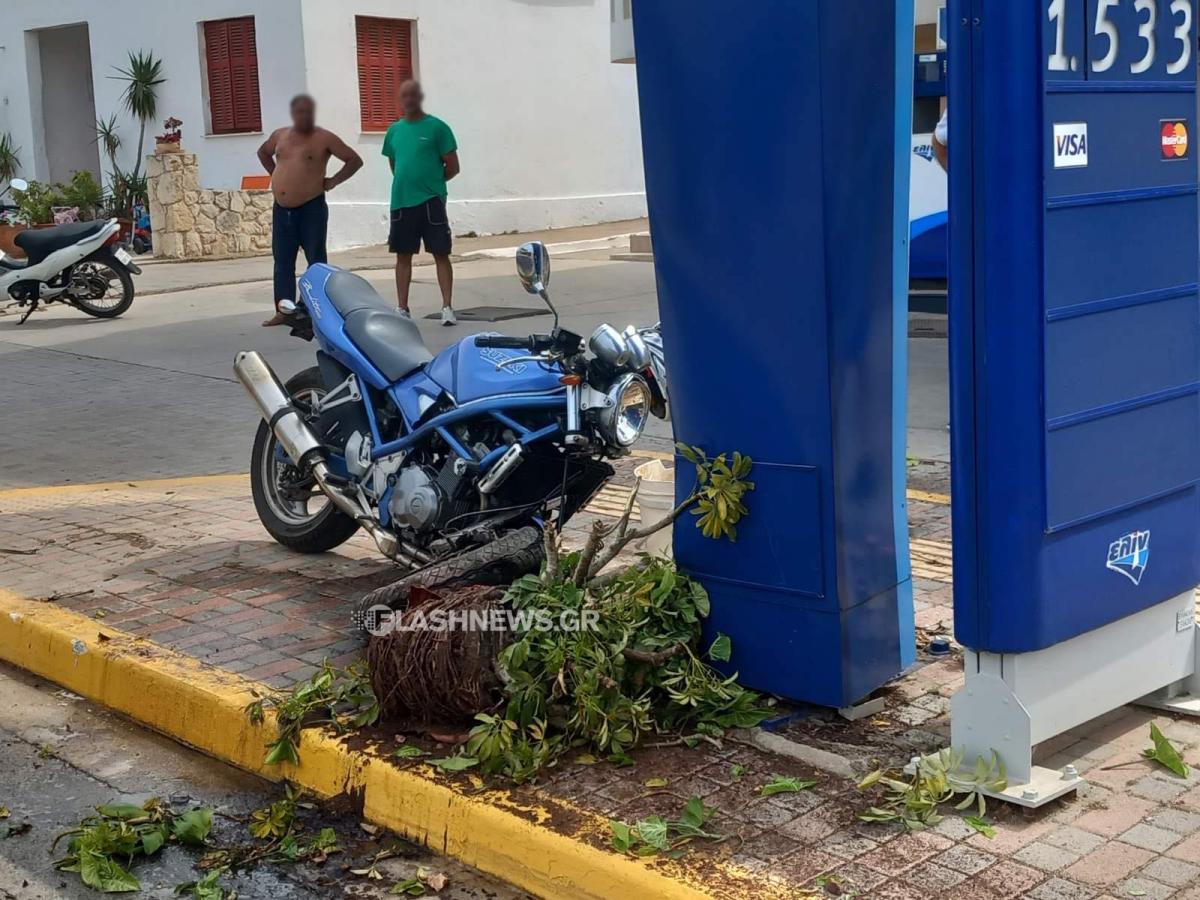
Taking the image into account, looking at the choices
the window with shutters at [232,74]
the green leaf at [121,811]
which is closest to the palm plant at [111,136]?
the window with shutters at [232,74]

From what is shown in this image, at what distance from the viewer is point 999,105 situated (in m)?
3.35

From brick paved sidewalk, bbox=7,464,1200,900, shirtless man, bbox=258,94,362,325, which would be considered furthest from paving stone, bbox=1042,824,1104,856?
shirtless man, bbox=258,94,362,325

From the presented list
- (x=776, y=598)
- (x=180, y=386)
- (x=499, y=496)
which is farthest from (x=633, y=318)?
(x=776, y=598)

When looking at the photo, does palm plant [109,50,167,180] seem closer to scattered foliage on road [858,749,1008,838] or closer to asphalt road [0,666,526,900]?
asphalt road [0,666,526,900]

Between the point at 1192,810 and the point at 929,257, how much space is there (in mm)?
7576

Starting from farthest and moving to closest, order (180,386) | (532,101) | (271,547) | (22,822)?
1. (532,101)
2. (180,386)
3. (271,547)
4. (22,822)

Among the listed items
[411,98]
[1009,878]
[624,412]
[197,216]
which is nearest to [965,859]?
[1009,878]

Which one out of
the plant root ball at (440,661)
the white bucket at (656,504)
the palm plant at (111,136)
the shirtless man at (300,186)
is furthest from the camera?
the palm plant at (111,136)

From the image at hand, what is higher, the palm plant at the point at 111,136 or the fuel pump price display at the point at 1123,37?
the palm plant at the point at 111,136

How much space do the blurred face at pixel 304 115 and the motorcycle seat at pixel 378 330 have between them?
21.9 ft

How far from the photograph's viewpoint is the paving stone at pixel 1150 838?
347 centimetres

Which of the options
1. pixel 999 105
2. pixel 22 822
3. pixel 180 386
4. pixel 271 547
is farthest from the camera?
pixel 180 386

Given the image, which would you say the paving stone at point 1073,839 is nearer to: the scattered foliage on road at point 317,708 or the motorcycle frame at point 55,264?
the scattered foliage on road at point 317,708

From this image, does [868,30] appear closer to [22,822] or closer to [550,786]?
[550,786]
